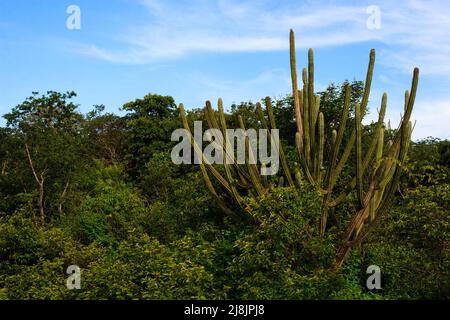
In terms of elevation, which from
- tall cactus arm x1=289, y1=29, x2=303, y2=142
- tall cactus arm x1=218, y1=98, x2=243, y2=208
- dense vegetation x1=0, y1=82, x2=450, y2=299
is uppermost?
tall cactus arm x1=289, y1=29, x2=303, y2=142

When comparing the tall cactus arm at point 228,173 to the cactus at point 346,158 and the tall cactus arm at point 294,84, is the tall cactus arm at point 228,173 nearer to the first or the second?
the cactus at point 346,158

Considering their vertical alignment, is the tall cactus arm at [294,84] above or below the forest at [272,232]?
above

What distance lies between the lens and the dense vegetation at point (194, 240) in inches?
390

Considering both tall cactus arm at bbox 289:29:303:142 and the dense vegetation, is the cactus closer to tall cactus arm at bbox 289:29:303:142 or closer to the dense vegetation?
tall cactus arm at bbox 289:29:303:142

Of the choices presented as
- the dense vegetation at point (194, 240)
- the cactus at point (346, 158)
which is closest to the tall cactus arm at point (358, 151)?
the cactus at point (346, 158)

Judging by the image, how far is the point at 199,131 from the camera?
19.4 meters

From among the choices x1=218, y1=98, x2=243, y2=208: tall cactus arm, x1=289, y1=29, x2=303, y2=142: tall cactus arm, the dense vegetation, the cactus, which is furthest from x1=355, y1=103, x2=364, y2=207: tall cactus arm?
x1=218, y1=98, x2=243, y2=208: tall cactus arm

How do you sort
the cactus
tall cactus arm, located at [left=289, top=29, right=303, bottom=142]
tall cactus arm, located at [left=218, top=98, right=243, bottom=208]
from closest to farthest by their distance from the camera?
the cactus, tall cactus arm, located at [left=289, top=29, right=303, bottom=142], tall cactus arm, located at [left=218, top=98, right=243, bottom=208]

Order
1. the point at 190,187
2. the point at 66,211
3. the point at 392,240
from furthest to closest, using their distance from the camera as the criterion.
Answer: the point at 66,211 < the point at 190,187 < the point at 392,240

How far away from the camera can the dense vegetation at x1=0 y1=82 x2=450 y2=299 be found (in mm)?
9906

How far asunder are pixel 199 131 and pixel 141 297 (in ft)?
33.7
